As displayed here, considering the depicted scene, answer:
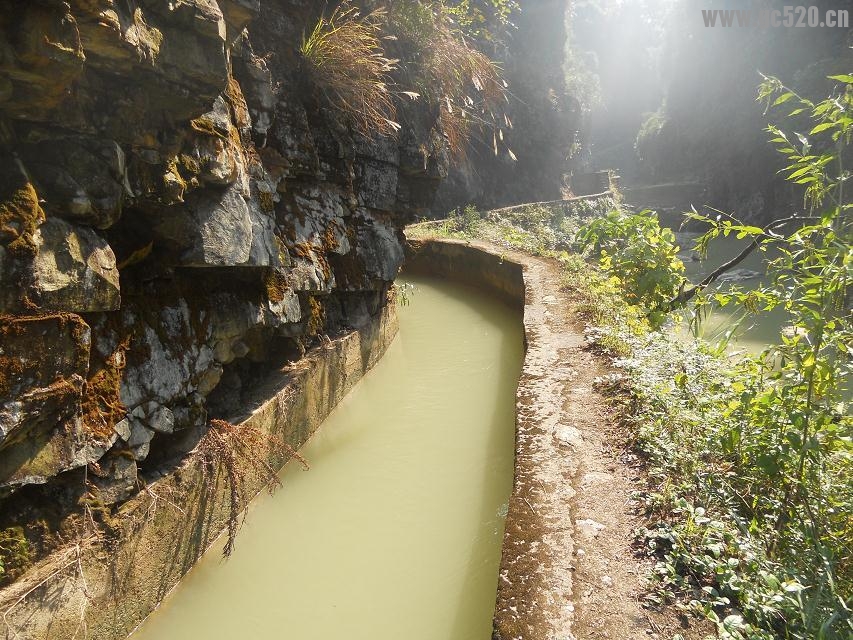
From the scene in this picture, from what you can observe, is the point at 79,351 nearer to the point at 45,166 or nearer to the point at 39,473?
the point at 39,473

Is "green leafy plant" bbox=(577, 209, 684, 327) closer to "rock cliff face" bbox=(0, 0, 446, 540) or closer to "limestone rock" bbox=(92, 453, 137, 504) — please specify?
"rock cliff face" bbox=(0, 0, 446, 540)

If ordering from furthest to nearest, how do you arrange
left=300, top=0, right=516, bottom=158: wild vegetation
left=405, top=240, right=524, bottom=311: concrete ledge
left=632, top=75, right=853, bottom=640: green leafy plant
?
left=405, top=240, right=524, bottom=311: concrete ledge
left=300, top=0, right=516, bottom=158: wild vegetation
left=632, top=75, right=853, bottom=640: green leafy plant

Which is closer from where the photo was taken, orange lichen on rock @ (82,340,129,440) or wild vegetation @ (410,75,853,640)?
wild vegetation @ (410,75,853,640)

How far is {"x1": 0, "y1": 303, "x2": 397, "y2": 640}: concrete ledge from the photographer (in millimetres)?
2309

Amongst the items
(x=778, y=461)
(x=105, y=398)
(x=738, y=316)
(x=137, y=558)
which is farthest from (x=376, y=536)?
(x=738, y=316)

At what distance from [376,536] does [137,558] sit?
1519 mm

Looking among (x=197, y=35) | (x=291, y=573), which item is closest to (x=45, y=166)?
(x=197, y=35)

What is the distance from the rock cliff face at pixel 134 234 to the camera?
2297 mm

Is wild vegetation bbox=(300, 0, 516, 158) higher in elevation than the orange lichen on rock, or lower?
higher

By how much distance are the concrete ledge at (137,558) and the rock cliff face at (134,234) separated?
22cm

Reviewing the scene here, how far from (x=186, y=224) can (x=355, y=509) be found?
2.39 meters

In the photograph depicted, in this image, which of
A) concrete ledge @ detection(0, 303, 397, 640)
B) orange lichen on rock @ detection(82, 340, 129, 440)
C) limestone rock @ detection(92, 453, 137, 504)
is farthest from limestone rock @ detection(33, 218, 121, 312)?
concrete ledge @ detection(0, 303, 397, 640)

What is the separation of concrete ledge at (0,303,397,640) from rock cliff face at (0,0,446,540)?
223 mm

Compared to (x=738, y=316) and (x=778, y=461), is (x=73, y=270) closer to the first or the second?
(x=778, y=461)
